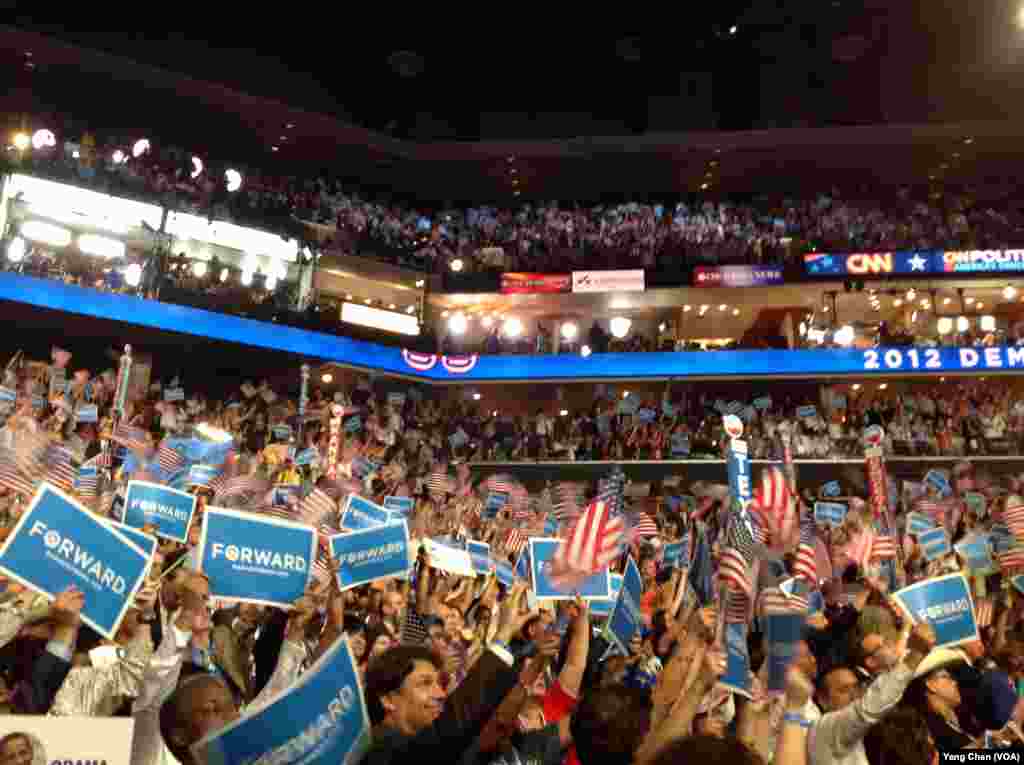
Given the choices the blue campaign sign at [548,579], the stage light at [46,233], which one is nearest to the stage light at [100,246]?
the stage light at [46,233]

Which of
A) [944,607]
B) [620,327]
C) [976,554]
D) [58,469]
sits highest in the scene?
[620,327]

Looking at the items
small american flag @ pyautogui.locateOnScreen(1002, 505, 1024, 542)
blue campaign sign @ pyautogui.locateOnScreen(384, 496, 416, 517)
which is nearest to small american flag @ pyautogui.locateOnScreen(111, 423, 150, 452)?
blue campaign sign @ pyautogui.locateOnScreen(384, 496, 416, 517)

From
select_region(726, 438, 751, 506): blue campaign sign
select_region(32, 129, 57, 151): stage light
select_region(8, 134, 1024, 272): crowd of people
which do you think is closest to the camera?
select_region(726, 438, 751, 506): blue campaign sign

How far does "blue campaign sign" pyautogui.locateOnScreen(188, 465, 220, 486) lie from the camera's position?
1091 cm

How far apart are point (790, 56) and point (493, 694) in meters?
34.0

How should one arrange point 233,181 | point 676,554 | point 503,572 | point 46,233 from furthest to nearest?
point 233,181 → point 46,233 → point 503,572 → point 676,554

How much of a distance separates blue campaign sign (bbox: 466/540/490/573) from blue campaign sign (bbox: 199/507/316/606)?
144 inches

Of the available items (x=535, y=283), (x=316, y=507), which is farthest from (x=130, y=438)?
(x=535, y=283)

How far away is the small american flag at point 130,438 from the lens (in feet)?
40.1

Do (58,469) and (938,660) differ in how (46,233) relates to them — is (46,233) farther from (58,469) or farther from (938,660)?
(938,660)

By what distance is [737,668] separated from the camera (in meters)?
4.61

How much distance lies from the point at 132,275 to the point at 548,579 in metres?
20.3

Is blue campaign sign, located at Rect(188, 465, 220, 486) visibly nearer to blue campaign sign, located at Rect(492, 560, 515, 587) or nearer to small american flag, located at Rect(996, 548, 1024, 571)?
blue campaign sign, located at Rect(492, 560, 515, 587)

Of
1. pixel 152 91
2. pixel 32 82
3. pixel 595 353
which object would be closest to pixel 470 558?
pixel 595 353
